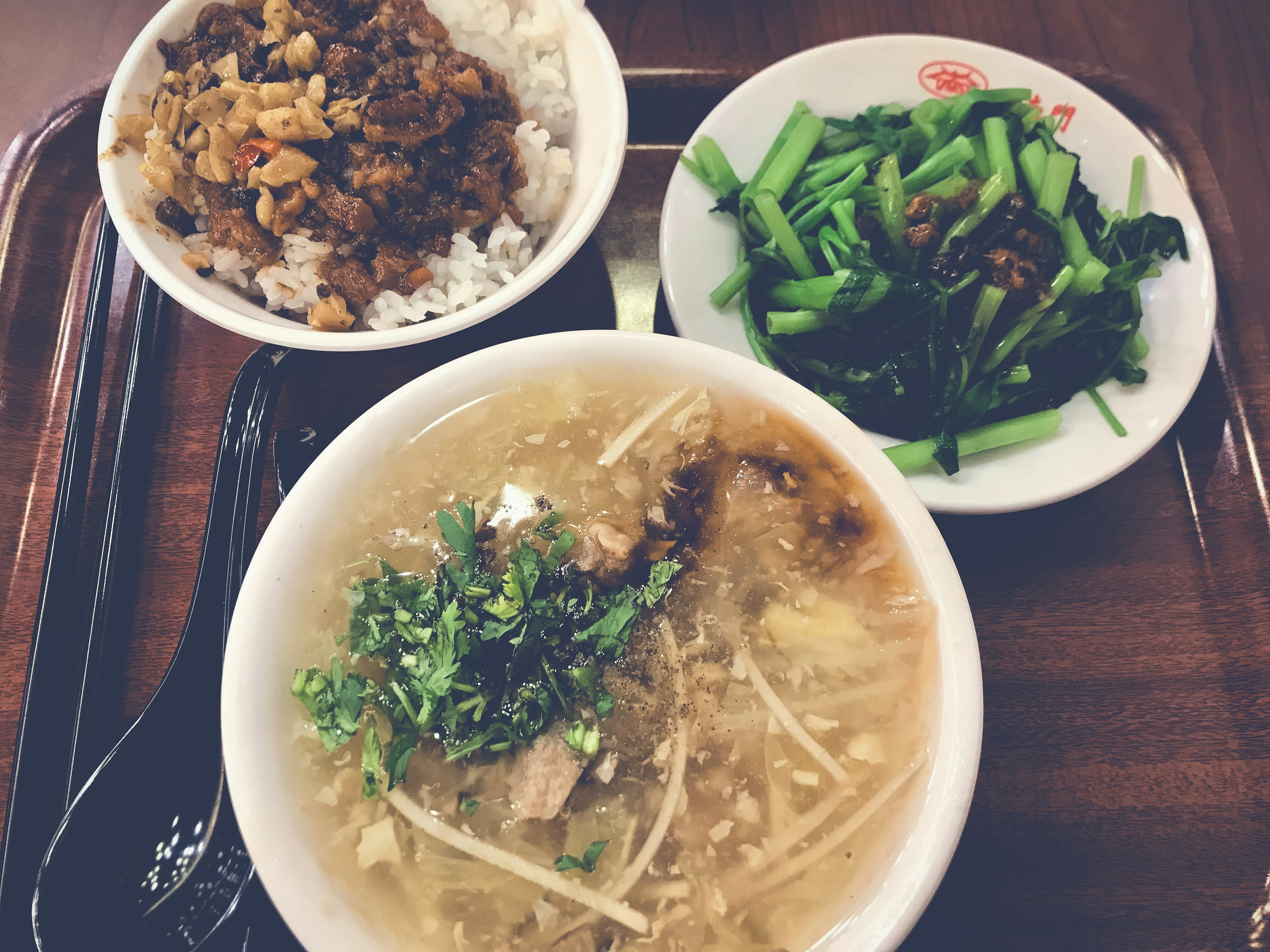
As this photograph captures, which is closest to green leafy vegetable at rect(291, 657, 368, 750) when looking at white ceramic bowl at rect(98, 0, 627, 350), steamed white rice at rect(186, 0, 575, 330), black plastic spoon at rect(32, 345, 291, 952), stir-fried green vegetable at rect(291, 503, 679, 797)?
stir-fried green vegetable at rect(291, 503, 679, 797)

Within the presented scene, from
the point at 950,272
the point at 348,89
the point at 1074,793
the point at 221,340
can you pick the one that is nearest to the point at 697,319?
the point at 950,272

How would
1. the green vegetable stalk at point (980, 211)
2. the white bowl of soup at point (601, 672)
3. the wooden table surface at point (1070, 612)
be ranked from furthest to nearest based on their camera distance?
the green vegetable stalk at point (980, 211) → the wooden table surface at point (1070, 612) → the white bowl of soup at point (601, 672)

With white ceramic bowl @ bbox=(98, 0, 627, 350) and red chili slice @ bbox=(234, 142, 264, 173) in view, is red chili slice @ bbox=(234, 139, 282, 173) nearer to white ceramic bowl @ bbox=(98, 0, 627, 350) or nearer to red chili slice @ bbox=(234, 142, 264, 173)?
red chili slice @ bbox=(234, 142, 264, 173)

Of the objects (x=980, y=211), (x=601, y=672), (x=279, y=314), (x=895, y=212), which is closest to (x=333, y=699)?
(x=601, y=672)

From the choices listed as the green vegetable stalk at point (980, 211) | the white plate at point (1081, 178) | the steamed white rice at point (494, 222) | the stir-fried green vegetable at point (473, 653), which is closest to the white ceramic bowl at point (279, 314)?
the steamed white rice at point (494, 222)

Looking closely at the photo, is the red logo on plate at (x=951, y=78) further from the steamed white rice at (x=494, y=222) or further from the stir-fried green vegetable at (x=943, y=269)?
the steamed white rice at (x=494, y=222)

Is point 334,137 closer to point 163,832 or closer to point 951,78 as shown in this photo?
point 163,832

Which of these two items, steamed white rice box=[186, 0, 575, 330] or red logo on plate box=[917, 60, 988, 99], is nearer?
steamed white rice box=[186, 0, 575, 330]
